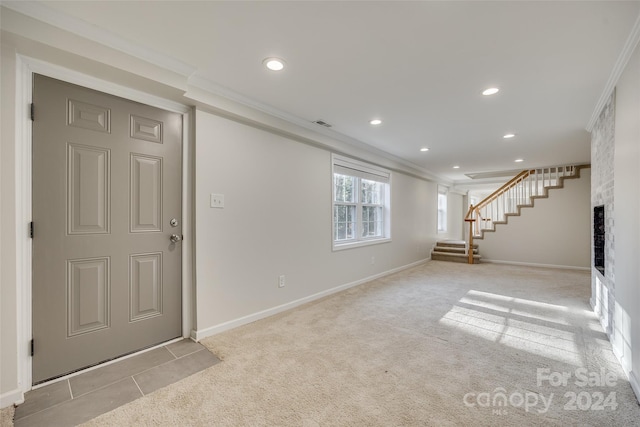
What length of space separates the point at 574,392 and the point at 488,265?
5216 mm

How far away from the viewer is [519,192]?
6859 millimetres

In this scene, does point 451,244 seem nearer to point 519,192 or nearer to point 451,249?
point 451,249

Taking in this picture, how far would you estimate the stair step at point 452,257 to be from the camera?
673 cm

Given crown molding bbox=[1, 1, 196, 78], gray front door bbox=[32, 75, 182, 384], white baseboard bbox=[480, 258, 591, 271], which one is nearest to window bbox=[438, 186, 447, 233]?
white baseboard bbox=[480, 258, 591, 271]

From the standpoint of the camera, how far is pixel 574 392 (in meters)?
1.76

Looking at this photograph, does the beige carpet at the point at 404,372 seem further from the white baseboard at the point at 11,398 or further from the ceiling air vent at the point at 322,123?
the ceiling air vent at the point at 322,123

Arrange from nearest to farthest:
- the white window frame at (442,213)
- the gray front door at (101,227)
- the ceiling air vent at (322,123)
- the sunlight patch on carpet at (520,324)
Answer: the gray front door at (101,227) → the sunlight patch on carpet at (520,324) → the ceiling air vent at (322,123) → the white window frame at (442,213)

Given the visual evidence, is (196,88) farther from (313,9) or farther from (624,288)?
(624,288)

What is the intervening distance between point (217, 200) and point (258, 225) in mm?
537

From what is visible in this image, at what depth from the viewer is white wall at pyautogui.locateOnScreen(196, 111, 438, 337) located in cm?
257

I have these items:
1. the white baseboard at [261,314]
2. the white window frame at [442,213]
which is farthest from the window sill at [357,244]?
the white window frame at [442,213]

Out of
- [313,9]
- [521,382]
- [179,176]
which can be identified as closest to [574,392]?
[521,382]

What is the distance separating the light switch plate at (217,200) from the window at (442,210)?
22.5 ft

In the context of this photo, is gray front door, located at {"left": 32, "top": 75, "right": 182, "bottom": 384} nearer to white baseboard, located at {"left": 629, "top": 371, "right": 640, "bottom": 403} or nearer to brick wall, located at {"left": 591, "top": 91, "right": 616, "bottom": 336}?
white baseboard, located at {"left": 629, "top": 371, "right": 640, "bottom": 403}
